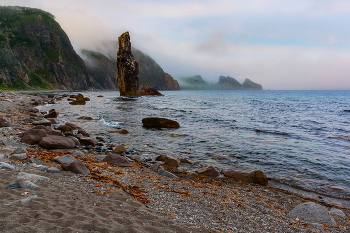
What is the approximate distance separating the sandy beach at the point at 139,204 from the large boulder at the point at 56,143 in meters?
1.79

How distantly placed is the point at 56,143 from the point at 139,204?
22.1ft

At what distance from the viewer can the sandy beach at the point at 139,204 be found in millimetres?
3871

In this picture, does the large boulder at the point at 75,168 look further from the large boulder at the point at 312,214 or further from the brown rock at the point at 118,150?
the large boulder at the point at 312,214

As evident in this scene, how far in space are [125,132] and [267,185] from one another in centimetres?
1038

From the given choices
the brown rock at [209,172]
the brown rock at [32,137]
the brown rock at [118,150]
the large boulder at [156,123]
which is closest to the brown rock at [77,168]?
the brown rock at [118,150]

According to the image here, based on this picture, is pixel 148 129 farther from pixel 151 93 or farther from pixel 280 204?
pixel 151 93

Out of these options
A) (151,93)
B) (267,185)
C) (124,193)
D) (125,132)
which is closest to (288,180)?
(267,185)

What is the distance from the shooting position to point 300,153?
457 inches

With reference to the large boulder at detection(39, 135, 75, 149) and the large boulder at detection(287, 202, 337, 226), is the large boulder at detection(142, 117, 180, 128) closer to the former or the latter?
the large boulder at detection(39, 135, 75, 149)

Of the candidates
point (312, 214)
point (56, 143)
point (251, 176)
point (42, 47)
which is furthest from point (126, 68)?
point (42, 47)

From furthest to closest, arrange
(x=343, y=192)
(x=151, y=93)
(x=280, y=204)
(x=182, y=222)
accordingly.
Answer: (x=151, y=93) → (x=343, y=192) → (x=280, y=204) → (x=182, y=222)

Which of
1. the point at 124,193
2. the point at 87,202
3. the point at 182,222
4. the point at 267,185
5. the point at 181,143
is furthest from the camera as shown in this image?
the point at 181,143

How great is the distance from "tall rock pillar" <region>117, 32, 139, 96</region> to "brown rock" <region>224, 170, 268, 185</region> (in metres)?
72.8

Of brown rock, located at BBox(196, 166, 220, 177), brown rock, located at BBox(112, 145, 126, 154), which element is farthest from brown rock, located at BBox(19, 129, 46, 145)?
brown rock, located at BBox(196, 166, 220, 177)
